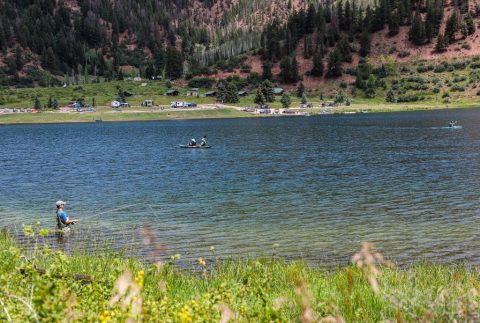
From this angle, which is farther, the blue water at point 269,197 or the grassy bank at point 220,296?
the blue water at point 269,197

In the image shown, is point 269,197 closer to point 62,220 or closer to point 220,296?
point 62,220

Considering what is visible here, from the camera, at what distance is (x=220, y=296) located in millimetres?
7250

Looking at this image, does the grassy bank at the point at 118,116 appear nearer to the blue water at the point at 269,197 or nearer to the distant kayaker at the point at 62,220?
the blue water at the point at 269,197

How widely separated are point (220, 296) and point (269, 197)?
1214 inches

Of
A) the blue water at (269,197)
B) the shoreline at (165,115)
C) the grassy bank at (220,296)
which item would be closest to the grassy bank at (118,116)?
the shoreline at (165,115)

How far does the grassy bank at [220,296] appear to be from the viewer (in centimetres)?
552

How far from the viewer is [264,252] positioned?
2328cm

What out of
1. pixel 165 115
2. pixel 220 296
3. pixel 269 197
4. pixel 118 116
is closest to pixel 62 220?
pixel 269 197

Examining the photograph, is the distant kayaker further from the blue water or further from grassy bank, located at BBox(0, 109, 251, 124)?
grassy bank, located at BBox(0, 109, 251, 124)

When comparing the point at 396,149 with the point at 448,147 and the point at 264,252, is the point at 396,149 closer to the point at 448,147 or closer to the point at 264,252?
the point at 448,147

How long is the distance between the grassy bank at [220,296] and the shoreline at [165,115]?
551ft

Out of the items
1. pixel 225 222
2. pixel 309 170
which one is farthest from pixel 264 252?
pixel 309 170

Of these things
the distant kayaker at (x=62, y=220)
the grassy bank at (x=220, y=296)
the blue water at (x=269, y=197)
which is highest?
the grassy bank at (x=220, y=296)

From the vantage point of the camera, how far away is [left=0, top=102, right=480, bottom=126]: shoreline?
182 meters
